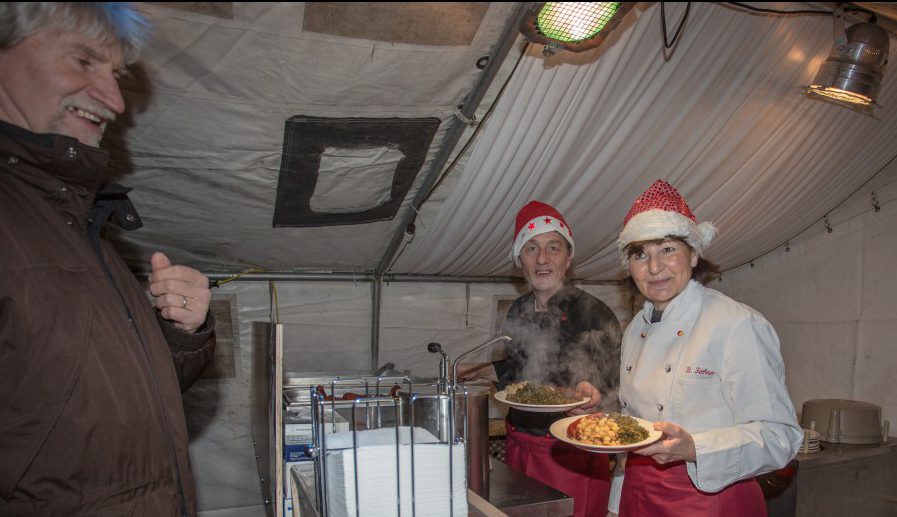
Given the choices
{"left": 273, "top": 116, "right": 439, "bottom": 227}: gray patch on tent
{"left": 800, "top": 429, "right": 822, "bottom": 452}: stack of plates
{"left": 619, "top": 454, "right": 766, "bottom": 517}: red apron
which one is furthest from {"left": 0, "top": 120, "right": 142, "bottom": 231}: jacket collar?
{"left": 800, "top": 429, "right": 822, "bottom": 452}: stack of plates

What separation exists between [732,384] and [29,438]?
206cm

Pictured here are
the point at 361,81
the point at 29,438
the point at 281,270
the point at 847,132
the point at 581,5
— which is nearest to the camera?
the point at 29,438

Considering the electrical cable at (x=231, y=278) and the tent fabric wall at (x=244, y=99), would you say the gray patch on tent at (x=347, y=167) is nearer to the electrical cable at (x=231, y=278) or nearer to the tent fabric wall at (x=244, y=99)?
the tent fabric wall at (x=244, y=99)

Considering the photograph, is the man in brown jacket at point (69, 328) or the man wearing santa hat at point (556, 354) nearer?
the man in brown jacket at point (69, 328)

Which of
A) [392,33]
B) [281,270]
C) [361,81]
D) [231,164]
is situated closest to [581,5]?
[392,33]

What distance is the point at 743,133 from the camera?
3791 mm

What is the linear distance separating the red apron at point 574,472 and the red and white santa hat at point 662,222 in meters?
1.09

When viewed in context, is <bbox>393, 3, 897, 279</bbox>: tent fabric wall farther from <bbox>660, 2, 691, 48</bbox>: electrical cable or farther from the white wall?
the white wall

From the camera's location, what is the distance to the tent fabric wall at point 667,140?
118 inches

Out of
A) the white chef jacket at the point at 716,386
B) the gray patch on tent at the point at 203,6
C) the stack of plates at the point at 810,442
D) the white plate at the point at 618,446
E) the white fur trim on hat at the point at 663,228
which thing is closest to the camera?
the gray patch on tent at the point at 203,6

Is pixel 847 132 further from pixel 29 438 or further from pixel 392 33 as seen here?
pixel 29 438

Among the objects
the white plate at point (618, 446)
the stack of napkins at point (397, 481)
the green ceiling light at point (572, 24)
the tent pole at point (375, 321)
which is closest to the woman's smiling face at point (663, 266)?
the white plate at point (618, 446)

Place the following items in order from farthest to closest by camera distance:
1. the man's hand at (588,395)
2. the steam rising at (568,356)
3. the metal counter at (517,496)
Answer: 1. the steam rising at (568,356)
2. the man's hand at (588,395)
3. the metal counter at (517,496)

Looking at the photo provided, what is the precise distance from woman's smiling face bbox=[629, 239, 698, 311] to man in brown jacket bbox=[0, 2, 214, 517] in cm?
181
